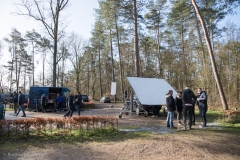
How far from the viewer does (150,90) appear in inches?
473

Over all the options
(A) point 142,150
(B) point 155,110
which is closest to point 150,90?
(B) point 155,110

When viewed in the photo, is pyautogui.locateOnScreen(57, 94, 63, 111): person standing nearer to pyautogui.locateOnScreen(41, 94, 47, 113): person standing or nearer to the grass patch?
pyautogui.locateOnScreen(41, 94, 47, 113): person standing

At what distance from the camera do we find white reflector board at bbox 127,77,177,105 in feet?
36.1

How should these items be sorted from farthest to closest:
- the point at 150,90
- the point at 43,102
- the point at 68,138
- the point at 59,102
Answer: the point at 59,102 → the point at 43,102 → the point at 150,90 → the point at 68,138

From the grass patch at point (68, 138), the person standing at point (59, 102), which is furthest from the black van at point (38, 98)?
the grass patch at point (68, 138)

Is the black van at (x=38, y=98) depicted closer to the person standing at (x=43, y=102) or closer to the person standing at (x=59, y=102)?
the person standing at (x=59, y=102)

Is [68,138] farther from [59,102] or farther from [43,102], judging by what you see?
[59,102]

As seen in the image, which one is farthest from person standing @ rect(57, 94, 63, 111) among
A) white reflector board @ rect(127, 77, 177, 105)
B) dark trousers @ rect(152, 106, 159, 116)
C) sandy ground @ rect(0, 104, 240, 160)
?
sandy ground @ rect(0, 104, 240, 160)

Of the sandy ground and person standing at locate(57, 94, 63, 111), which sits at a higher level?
person standing at locate(57, 94, 63, 111)

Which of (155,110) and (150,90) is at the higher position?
(150,90)

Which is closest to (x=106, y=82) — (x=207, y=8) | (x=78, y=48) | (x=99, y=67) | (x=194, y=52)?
(x=99, y=67)

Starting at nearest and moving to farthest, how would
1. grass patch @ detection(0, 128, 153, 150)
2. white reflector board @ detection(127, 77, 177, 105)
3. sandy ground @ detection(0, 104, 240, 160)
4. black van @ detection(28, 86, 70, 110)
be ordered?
1. sandy ground @ detection(0, 104, 240, 160)
2. grass patch @ detection(0, 128, 153, 150)
3. white reflector board @ detection(127, 77, 177, 105)
4. black van @ detection(28, 86, 70, 110)

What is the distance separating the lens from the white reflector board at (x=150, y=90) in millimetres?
10992

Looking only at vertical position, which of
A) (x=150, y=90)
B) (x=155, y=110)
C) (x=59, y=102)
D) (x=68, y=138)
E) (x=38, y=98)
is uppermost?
(x=150, y=90)
